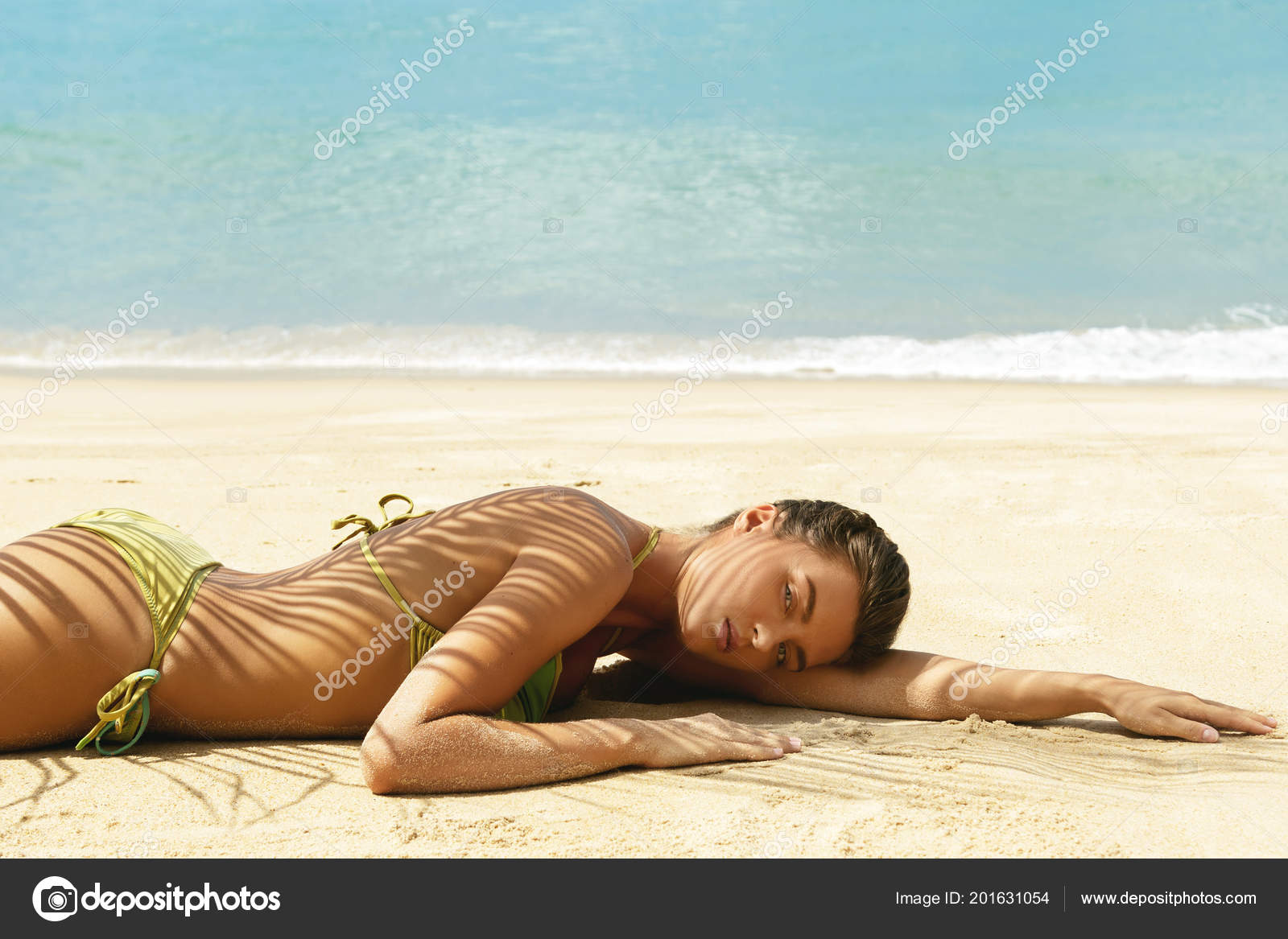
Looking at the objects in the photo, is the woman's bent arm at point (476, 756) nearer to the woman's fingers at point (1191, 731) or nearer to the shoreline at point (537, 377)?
the woman's fingers at point (1191, 731)

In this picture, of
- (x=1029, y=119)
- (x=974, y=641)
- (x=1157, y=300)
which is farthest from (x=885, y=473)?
(x=1029, y=119)

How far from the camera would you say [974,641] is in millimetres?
3623

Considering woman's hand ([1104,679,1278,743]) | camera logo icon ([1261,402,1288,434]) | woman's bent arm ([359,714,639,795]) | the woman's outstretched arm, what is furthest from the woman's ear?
camera logo icon ([1261,402,1288,434])

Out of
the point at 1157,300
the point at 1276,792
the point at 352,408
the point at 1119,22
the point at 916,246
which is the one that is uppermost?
the point at 1119,22

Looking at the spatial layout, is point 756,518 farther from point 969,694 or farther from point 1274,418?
point 1274,418

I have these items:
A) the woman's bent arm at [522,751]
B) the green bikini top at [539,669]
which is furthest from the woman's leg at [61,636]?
the woman's bent arm at [522,751]

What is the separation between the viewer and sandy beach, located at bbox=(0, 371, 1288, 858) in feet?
6.83

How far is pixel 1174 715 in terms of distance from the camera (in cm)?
276

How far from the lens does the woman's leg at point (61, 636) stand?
2.37 metres

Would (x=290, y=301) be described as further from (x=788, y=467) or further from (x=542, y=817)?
(x=542, y=817)

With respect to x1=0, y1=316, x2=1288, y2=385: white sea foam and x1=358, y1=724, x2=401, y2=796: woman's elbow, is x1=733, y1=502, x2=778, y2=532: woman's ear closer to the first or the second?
x1=358, y1=724, x2=401, y2=796: woman's elbow

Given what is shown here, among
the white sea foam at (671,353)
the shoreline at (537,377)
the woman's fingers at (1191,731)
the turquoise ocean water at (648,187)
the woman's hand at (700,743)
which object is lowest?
the woman's fingers at (1191,731)

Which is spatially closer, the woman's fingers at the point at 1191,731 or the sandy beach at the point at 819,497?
the sandy beach at the point at 819,497

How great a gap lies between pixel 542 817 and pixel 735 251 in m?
16.3
